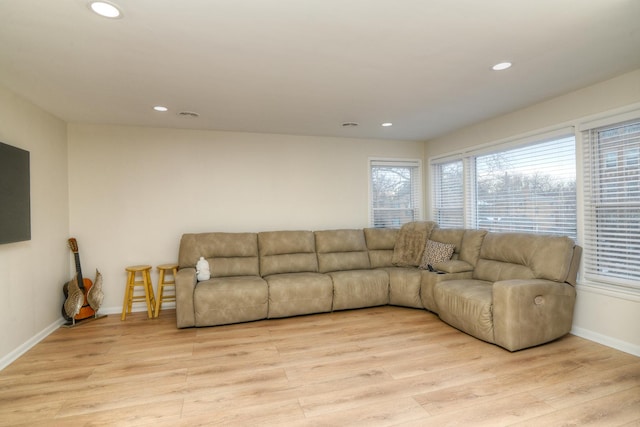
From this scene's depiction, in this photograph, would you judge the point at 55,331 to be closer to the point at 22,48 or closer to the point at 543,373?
the point at 22,48

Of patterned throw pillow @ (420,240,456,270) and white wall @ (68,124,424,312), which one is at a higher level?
white wall @ (68,124,424,312)

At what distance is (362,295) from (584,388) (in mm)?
2288

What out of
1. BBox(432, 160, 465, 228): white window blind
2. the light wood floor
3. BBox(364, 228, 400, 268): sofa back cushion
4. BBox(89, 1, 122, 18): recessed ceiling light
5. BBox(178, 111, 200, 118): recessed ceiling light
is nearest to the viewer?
BBox(89, 1, 122, 18): recessed ceiling light

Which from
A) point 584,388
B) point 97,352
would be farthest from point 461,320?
point 97,352

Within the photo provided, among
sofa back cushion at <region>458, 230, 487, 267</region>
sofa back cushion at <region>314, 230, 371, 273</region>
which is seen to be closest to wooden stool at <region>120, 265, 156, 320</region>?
sofa back cushion at <region>314, 230, 371, 273</region>

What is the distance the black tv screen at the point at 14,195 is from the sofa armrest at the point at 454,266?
14.1ft

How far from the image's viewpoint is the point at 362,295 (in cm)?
412

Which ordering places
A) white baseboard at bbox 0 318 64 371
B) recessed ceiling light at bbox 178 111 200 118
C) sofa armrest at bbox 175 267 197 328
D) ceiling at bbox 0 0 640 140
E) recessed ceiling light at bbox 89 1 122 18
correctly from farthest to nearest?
1. recessed ceiling light at bbox 178 111 200 118
2. sofa armrest at bbox 175 267 197 328
3. white baseboard at bbox 0 318 64 371
4. ceiling at bbox 0 0 640 140
5. recessed ceiling light at bbox 89 1 122 18

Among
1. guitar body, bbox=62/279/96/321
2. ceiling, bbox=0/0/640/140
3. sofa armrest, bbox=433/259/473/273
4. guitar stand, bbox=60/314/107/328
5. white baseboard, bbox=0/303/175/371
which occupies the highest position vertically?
ceiling, bbox=0/0/640/140

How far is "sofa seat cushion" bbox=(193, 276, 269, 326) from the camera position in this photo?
140 inches

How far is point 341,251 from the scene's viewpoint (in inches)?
182

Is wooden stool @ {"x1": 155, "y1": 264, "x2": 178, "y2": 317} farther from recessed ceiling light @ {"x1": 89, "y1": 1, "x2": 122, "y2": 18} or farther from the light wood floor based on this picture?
recessed ceiling light @ {"x1": 89, "y1": 1, "x2": 122, "y2": 18}

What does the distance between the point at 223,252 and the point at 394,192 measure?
290cm

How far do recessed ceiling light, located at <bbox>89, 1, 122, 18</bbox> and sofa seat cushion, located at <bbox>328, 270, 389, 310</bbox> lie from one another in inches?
128
